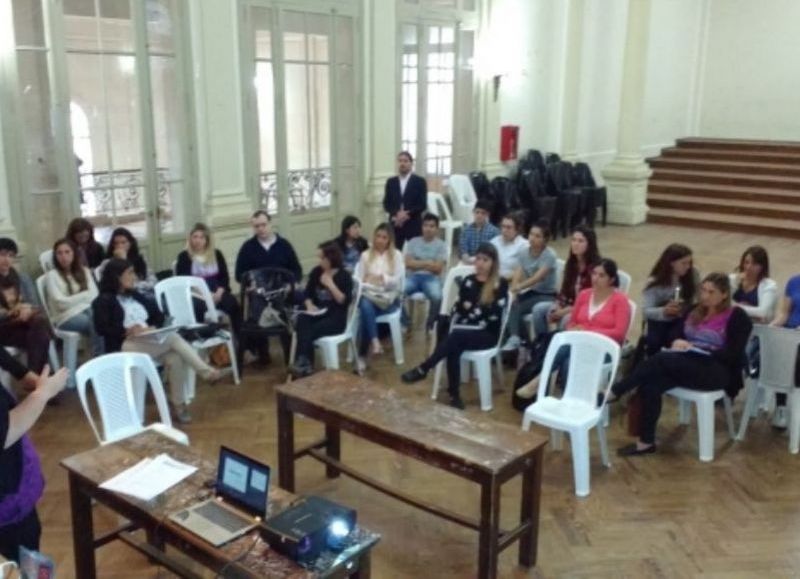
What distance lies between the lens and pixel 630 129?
11.8 m

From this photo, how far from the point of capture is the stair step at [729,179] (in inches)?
480

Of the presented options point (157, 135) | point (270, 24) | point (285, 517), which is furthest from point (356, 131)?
point (285, 517)

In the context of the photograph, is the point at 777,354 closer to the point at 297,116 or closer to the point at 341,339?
the point at 341,339

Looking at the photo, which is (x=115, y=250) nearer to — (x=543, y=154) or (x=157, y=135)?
(x=157, y=135)

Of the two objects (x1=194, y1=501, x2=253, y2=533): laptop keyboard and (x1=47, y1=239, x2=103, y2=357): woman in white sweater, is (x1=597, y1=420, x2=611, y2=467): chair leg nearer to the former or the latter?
(x1=194, y1=501, x2=253, y2=533): laptop keyboard

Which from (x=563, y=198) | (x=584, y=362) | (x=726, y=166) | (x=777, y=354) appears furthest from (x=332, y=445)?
(x=726, y=166)

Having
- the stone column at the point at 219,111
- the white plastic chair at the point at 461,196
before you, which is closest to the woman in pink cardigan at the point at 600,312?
the stone column at the point at 219,111

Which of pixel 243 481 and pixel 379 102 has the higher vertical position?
pixel 379 102

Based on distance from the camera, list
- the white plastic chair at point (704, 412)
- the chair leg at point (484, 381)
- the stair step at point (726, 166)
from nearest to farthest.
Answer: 1. the white plastic chair at point (704, 412)
2. the chair leg at point (484, 381)
3. the stair step at point (726, 166)

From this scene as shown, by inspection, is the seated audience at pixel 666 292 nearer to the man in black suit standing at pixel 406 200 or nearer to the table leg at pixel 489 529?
the table leg at pixel 489 529

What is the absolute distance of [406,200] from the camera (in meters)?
7.88

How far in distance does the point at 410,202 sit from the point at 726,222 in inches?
231

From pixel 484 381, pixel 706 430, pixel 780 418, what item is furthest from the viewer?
pixel 484 381

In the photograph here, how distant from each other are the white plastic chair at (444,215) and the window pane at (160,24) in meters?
3.34
